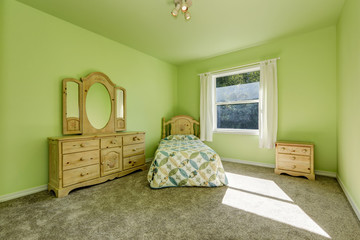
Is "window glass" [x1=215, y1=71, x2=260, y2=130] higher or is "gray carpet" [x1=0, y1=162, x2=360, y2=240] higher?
"window glass" [x1=215, y1=71, x2=260, y2=130]

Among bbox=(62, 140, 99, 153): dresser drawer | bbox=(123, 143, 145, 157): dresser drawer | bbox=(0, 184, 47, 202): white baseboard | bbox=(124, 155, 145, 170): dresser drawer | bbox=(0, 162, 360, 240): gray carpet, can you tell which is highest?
bbox=(62, 140, 99, 153): dresser drawer

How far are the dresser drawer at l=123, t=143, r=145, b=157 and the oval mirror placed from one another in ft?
2.01

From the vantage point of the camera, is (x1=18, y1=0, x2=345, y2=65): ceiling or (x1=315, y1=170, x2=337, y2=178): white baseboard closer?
(x1=18, y1=0, x2=345, y2=65): ceiling

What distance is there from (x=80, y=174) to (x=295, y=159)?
347 centimetres

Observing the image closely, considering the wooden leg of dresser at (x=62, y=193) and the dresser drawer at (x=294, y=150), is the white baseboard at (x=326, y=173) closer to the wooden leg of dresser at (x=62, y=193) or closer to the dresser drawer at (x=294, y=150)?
the dresser drawer at (x=294, y=150)

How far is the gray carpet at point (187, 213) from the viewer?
146cm

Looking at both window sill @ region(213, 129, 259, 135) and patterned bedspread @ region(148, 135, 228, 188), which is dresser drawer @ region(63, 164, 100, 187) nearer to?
patterned bedspread @ region(148, 135, 228, 188)

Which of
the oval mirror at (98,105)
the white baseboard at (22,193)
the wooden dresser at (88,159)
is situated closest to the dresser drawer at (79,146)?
the wooden dresser at (88,159)

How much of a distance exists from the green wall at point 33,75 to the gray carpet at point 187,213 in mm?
475

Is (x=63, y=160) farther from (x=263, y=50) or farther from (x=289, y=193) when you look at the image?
(x=263, y=50)

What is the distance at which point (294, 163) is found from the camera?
2787 mm

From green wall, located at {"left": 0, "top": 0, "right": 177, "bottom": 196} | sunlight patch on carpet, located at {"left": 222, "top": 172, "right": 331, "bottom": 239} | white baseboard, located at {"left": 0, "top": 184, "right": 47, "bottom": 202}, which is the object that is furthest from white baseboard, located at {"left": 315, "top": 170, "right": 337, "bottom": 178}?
white baseboard, located at {"left": 0, "top": 184, "right": 47, "bottom": 202}

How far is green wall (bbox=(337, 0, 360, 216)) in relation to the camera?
176cm

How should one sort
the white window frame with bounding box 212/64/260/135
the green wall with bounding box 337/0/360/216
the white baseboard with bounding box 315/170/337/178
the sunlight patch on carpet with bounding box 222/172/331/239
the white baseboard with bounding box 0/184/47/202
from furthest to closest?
the white window frame with bounding box 212/64/260/135 < the white baseboard with bounding box 315/170/337/178 < the white baseboard with bounding box 0/184/47/202 < the green wall with bounding box 337/0/360/216 < the sunlight patch on carpet with bounding box 222/172/331/239
